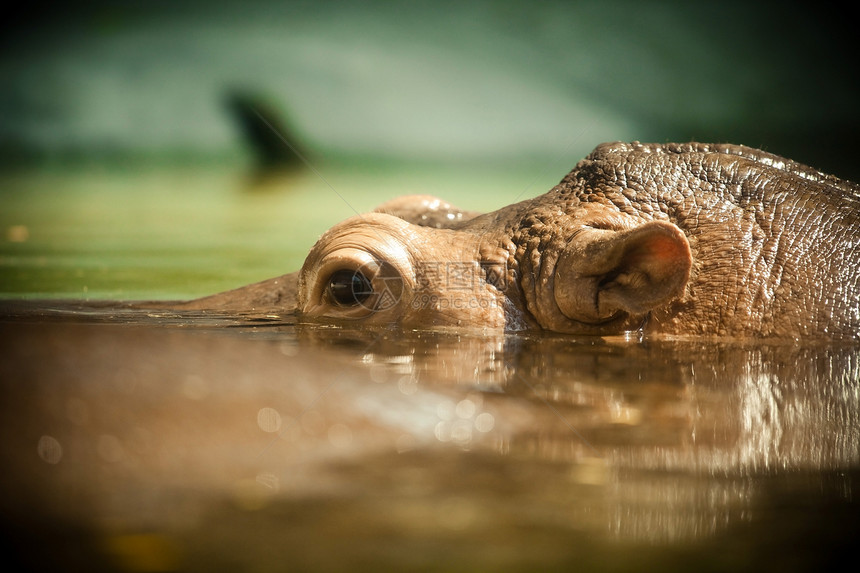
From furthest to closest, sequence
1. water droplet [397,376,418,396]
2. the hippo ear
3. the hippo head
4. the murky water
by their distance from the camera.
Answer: the hippo head < the hippo ear < water droplet [397,376,418,396] < the murky water


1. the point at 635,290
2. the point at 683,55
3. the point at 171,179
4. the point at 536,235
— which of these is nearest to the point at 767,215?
the point at 635,290

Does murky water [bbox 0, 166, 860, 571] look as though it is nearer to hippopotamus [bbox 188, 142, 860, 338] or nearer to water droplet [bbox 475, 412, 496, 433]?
water droplet [bbox 475, 412, 496, 433]

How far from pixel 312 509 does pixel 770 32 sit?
25.2 feet

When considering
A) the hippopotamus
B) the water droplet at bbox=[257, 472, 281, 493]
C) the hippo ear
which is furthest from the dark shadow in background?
the water droplet at bbox=[257, 472, 281, 493]

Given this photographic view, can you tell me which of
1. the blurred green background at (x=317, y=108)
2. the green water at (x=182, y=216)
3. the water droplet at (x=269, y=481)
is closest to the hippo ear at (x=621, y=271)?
the water droplet at (x=269, y=481)

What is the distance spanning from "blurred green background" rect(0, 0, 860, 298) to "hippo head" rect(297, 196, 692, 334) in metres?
4.45

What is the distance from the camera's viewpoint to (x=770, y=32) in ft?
23.5

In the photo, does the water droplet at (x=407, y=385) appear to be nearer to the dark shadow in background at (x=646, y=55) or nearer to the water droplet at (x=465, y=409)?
the water droplet at (x=465, y=409)

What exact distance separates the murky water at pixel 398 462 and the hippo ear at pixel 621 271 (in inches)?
26.4

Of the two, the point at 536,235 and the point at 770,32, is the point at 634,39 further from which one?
the point at 536,235

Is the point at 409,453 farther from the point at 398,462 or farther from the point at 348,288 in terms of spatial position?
the point at 348,288

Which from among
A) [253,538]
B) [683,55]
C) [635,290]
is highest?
[683,55]

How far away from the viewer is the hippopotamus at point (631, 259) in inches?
109

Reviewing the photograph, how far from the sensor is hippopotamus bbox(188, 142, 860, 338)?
278cm
